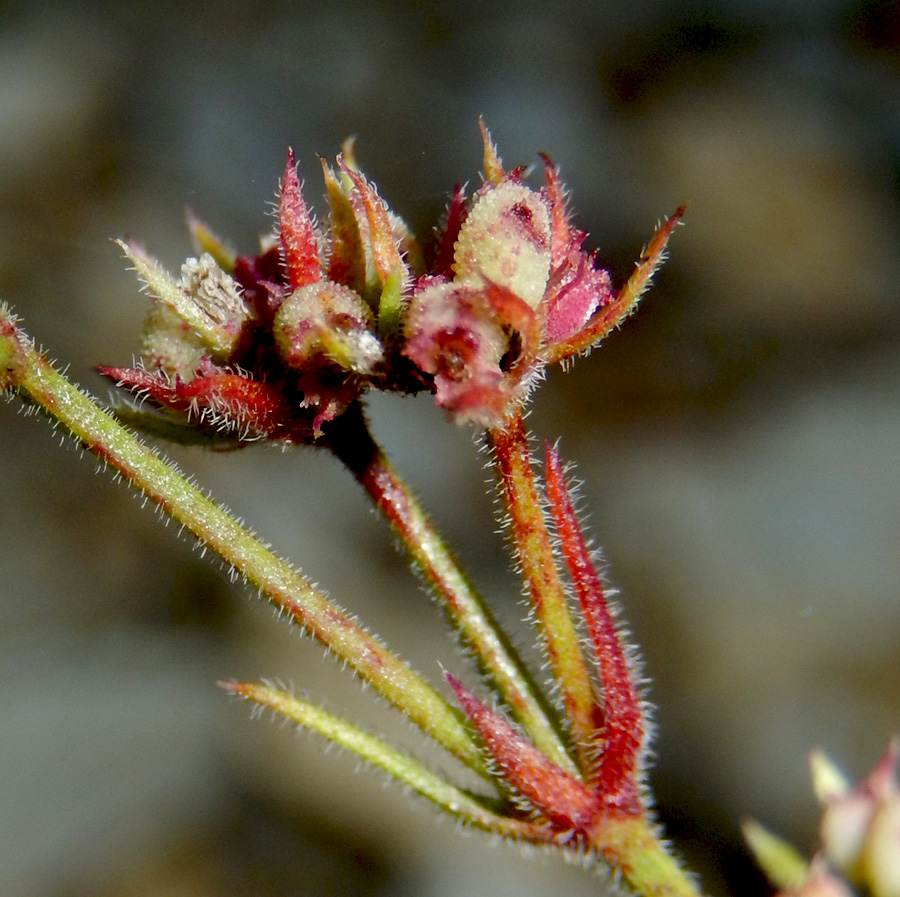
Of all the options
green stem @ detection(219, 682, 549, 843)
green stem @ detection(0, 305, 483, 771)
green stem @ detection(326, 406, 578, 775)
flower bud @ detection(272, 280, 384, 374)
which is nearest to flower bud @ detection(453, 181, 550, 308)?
flower bud @ detection(272, 280, 384, 374)

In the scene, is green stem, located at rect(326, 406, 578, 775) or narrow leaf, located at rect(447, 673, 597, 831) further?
green stem, located at rect(326, 406, 578, 775)

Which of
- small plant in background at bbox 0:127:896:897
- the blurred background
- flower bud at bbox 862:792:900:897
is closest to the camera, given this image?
flower bud at bbox 862:792:900:897

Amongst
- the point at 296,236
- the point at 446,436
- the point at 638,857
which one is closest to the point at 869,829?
the point at 638,857

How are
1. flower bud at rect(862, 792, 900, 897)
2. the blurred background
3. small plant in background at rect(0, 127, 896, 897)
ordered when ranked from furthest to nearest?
the blurred background, small plant in background at rect(0, 127, 896, 897), flower bud at rect(862, 792, 900, 897)

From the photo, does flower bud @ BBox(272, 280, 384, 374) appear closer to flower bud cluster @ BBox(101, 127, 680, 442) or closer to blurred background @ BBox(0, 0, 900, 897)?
flower bud cluster @ BBox(101, 127, 680, 442)

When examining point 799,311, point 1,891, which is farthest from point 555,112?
point 1,891

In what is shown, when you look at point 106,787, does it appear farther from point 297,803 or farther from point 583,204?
point 583,204
